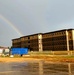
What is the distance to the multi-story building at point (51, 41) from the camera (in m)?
119

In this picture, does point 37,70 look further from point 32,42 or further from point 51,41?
point 32,42

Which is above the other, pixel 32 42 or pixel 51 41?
pixel 32 42

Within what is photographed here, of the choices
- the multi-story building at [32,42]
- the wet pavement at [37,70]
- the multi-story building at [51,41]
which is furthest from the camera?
the multi-story building at [32,42]

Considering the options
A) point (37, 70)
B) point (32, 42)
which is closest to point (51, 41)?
point (32, 42)

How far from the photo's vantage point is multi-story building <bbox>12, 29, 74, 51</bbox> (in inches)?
4702

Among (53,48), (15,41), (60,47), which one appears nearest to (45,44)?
(53,48)

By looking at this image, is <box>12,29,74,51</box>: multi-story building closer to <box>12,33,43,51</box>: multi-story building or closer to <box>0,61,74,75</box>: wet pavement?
<box>12,33,43,51</box>: multi-story building

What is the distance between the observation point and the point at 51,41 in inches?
5231

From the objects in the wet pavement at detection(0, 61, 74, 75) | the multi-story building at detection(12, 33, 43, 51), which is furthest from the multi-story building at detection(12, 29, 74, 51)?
the wet pavement at detection(0, 61, 74, 75)

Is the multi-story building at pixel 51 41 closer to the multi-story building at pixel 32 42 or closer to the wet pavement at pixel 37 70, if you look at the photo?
the multi-story building at pixel 32 42

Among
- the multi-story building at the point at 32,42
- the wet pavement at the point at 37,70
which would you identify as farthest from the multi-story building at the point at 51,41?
the wet pavement at the point at 37,70

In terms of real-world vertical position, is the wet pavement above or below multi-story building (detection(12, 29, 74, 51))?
below

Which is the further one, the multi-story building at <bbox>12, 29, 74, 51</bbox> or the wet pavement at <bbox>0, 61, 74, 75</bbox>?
the multi-story building at <bbox>12, 29, 74, 51</bbox>

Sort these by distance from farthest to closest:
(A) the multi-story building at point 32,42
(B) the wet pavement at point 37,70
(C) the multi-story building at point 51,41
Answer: (A) the multi-story building at point 32,42, (C) the multi-story building at point 51,41, (B) the wet pavement at point 37,70
